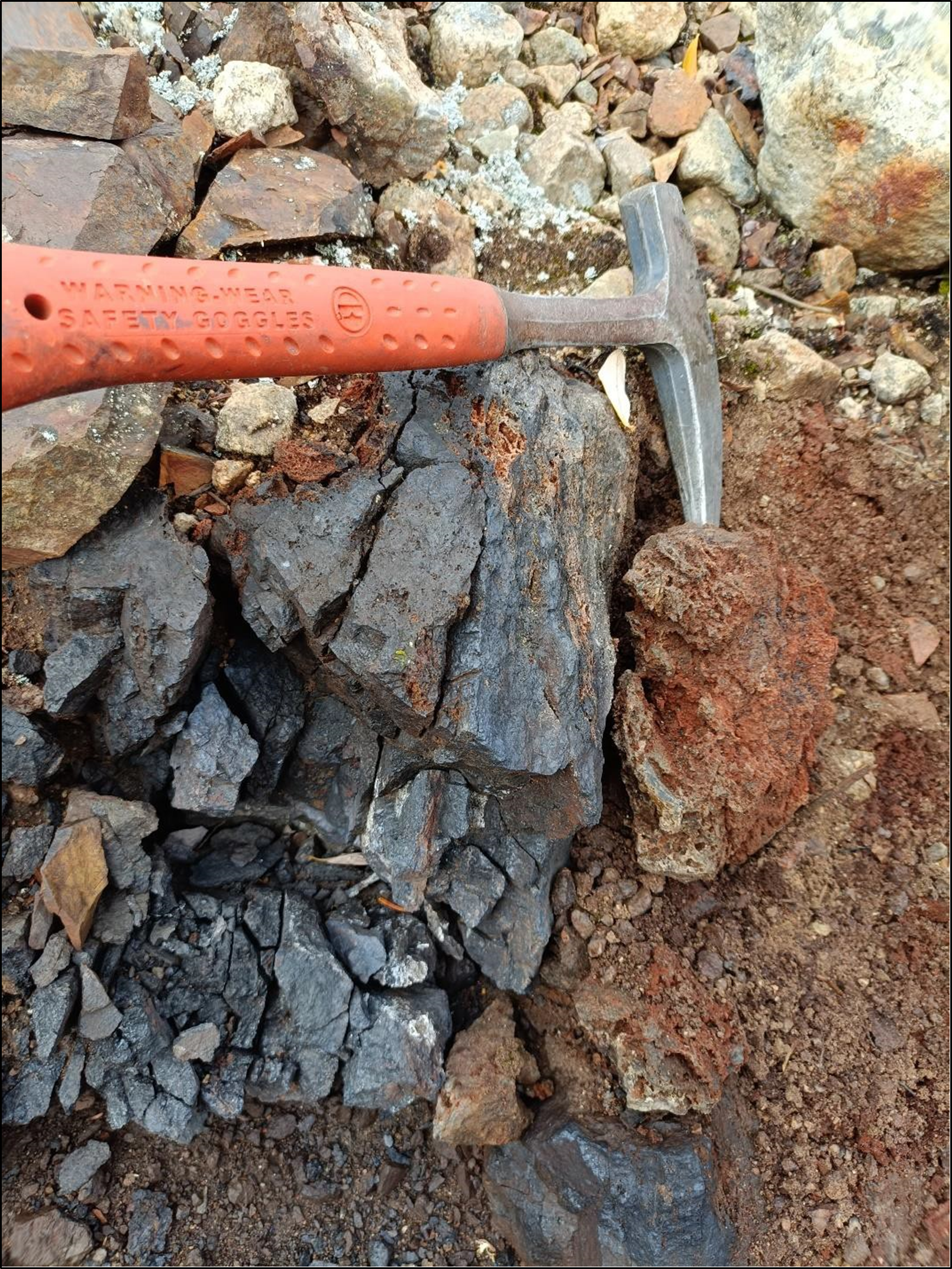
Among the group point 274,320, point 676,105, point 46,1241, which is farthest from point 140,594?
point 676,105

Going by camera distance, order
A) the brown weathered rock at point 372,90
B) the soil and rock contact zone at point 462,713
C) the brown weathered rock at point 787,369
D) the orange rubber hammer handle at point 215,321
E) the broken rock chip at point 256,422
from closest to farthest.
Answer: the orange rubber hammer handle at point 215,321 → the soil and rock contact zone at point 462,713 → the broken rock chip at point 256,422 → the brown weathered rock at point 372,90 → the brown weathered rock at point 787,369

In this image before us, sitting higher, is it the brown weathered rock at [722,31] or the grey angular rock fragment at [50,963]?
the brown weathered rock at [722,31]

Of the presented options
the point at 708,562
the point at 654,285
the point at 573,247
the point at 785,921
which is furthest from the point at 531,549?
the point at 785,921

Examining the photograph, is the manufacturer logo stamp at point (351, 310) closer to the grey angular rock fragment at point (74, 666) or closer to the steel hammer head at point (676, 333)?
the steel hammer head at point (676, 333)

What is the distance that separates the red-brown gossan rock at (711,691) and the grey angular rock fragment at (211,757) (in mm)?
1239

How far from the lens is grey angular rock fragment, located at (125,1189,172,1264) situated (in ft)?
7.68

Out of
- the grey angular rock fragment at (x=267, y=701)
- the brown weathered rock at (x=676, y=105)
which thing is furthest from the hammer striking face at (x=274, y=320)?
the grey angular rock fragment at (x=267, y=701)

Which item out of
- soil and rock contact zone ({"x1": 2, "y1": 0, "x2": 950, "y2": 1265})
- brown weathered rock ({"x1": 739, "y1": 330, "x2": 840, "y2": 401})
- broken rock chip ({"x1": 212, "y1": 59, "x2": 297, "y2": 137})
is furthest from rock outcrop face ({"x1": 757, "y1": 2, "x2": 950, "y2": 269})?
broken rock chip ({"x1": 212, "y1": 59, "x2": 297, "y2": 137})

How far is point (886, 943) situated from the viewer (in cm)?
276

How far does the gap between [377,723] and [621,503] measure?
114 centimetres

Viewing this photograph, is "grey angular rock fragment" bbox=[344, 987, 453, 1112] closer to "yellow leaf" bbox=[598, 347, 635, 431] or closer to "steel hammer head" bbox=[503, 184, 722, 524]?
"steel hammer head" bbox=[503, 184, 722, 524]

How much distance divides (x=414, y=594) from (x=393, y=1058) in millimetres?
1595

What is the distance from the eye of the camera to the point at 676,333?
2762 millimetres

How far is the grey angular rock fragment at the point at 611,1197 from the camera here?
7.95 feet
